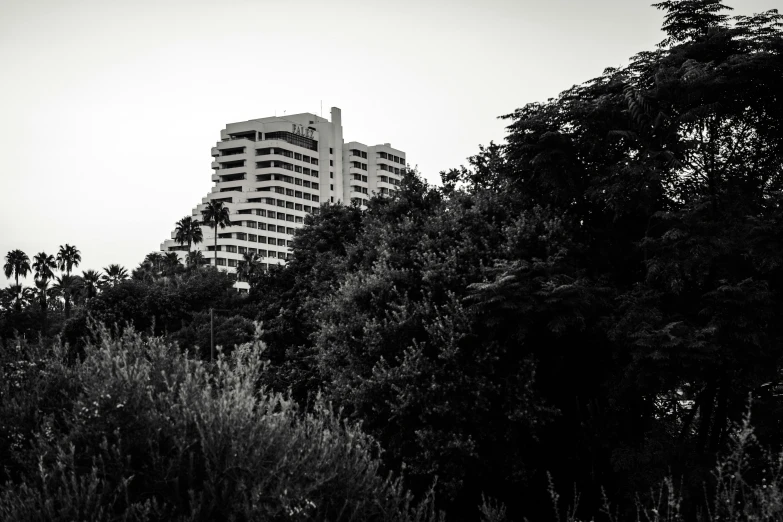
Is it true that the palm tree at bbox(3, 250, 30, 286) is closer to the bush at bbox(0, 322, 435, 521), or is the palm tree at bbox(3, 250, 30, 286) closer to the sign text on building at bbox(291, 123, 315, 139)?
the sign text on building at bbox(291, 123, 315, 139)

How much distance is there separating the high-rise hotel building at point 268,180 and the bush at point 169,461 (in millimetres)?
109938

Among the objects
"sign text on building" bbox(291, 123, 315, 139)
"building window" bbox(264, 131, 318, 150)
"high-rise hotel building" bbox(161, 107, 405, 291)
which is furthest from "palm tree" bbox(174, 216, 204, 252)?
"sign text on building" bbox(291, 123, 315, 139)

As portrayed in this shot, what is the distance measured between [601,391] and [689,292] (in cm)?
457

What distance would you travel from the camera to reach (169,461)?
361 inches

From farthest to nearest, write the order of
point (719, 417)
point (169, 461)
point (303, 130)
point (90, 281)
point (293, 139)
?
point (303, 130), point (293, 139), point (90, 281), point (719, 417), point (169, 461)

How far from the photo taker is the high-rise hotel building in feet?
405

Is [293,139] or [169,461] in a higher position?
[293,139]

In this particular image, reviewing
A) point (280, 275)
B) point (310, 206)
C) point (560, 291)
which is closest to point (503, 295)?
point (560, 291)

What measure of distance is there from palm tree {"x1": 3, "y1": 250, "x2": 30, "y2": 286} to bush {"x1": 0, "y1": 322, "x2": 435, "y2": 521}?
95000mm

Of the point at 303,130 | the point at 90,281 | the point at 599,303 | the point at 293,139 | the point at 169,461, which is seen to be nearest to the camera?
the point at 169,461

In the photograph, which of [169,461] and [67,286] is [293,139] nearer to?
[67,286]

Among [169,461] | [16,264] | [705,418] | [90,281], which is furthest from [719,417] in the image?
[16,264]

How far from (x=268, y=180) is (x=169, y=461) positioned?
120625 millimetres

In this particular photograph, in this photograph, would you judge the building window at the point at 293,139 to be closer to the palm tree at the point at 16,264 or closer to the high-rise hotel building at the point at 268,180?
the high-rise hotel building at the point at 268,180
